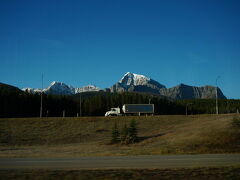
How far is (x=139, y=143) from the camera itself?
37188 mm

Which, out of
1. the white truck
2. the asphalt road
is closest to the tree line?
the white truck

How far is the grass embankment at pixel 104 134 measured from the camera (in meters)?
30.9

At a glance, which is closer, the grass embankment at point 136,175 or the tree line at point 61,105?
the grass embankment at point 136,175

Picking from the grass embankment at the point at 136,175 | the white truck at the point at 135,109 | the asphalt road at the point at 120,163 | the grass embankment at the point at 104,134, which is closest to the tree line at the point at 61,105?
the white truck at the point at 135,109

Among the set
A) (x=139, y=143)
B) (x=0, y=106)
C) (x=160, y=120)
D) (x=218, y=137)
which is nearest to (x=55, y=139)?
(x=139, y=143)

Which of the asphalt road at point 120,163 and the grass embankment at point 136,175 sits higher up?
the grass embankment at point 136,175

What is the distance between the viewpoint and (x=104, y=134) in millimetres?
51562

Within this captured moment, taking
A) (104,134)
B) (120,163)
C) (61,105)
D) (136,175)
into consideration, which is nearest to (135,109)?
(104,134)

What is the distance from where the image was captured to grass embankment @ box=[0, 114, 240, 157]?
30855 mm

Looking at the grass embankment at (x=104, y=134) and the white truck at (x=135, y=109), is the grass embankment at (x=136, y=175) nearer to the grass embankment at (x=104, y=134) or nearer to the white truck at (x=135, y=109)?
the grass embankment at (x=104, y=134)

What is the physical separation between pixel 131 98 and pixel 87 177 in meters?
134

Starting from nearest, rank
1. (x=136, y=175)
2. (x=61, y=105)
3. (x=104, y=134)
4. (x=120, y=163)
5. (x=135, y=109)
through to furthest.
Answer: (x=136, y=175) → (x=120, y=163) → (x=104, y=134) → (x=135, y=109) → (x=61, y=105)

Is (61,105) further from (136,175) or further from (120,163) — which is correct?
(136,175)

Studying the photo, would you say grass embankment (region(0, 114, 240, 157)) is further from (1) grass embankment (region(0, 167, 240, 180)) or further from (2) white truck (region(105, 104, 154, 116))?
(1) grass embankment (region(0, 167, 240, 180))
